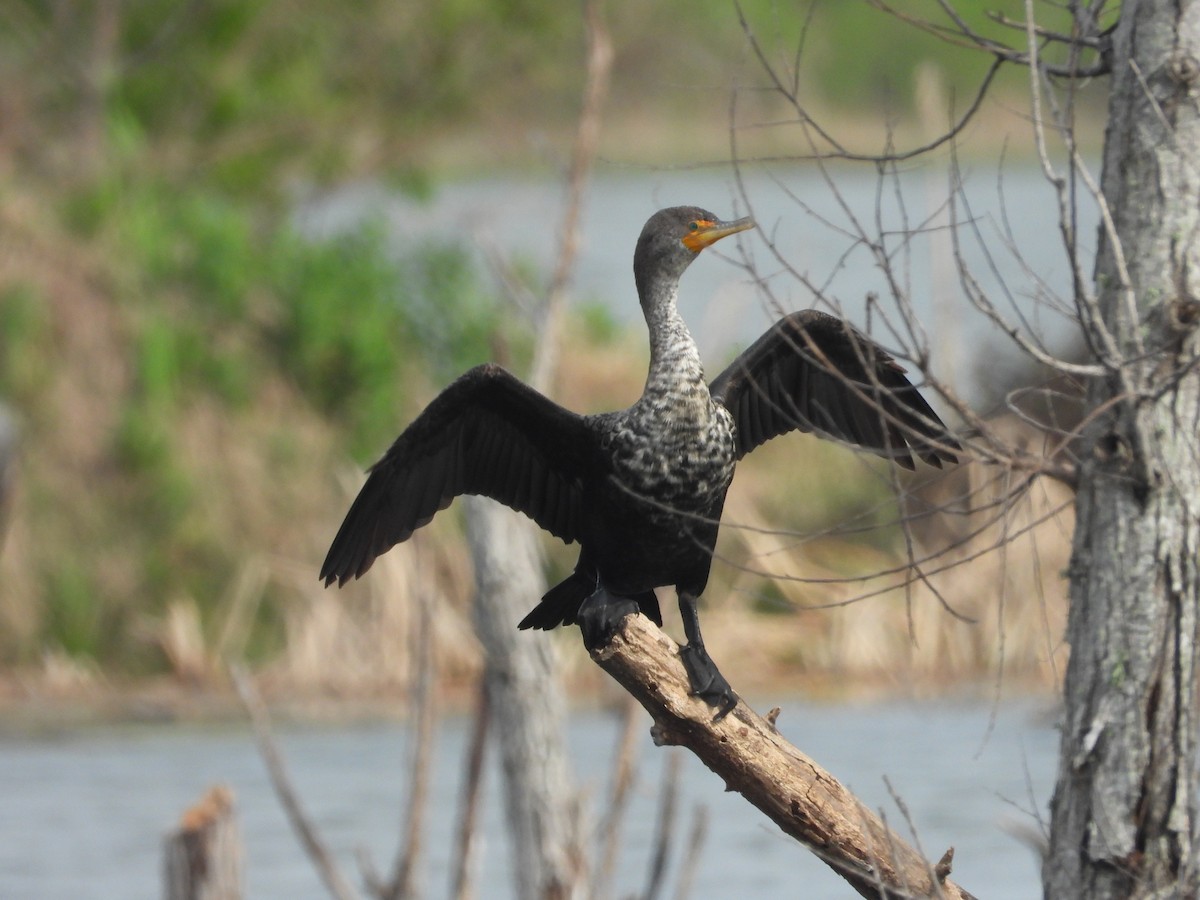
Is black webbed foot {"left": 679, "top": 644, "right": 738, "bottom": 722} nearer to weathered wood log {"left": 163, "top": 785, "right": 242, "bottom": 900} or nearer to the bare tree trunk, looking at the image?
the bare tree trunk

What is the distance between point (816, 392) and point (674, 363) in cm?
51

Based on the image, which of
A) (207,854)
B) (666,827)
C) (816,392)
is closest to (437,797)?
(666,827)

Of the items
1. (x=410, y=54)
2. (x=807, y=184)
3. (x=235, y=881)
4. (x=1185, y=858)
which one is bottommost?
(x=235, y=881)

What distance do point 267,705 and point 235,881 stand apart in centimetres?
461

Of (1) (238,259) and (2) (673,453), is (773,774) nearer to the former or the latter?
(2) (673,453)

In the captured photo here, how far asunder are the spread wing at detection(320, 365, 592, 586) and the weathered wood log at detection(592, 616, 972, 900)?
2.39 feet

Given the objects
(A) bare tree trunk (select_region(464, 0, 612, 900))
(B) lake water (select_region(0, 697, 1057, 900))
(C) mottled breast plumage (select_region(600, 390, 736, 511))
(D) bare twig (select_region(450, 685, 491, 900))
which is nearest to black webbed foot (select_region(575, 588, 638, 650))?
(C) mottled breast plumage (select_region(600, 390, 736, 511))

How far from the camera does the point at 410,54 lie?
14648 mm

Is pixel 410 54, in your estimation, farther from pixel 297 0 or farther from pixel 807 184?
pixel 807 184

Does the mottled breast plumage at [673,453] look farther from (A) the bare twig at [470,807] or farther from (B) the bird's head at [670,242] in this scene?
(A) the bare twig at [470,807]

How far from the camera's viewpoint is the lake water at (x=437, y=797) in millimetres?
8789

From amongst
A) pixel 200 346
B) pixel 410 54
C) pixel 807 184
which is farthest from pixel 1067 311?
pixel 807 184

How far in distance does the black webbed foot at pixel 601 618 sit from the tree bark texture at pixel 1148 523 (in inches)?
31.7

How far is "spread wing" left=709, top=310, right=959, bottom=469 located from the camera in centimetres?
387
